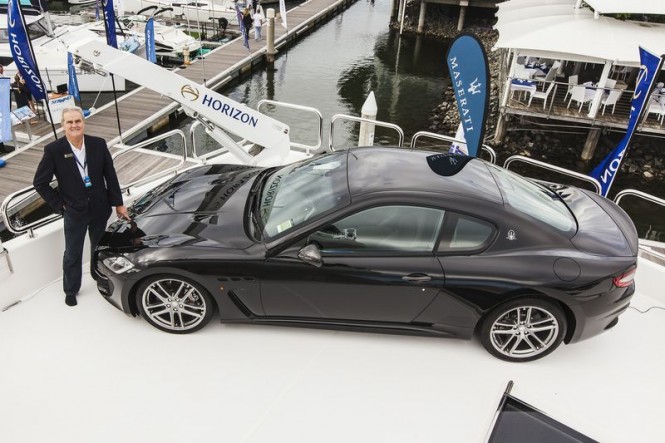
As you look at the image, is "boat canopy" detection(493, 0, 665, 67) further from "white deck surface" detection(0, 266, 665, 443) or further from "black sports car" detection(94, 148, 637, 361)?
"white deck surface" detection(0, 266, 665, 443)

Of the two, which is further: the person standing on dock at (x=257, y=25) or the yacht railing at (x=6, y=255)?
the person standing on dock at (x=257, y=25)

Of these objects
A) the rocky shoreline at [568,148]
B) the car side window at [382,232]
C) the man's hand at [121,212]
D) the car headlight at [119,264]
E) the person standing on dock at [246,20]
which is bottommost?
the rocky shoreline at [568,148]

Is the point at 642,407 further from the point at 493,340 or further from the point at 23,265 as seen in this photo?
the point at 23,265

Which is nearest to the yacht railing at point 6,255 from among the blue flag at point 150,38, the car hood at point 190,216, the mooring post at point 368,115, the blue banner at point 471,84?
the car hood at point 190,216

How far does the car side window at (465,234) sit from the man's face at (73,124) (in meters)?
3.15

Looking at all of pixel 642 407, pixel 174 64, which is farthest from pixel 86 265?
pixel 174 64

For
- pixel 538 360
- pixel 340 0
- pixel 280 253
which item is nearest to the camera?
pixel 280 253

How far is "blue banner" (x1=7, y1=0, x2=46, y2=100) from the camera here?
11.2m

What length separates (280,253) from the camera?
387 centimetres

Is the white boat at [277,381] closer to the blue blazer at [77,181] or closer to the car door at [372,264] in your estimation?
the car door at [372,264]

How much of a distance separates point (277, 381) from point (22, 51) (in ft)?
38.0

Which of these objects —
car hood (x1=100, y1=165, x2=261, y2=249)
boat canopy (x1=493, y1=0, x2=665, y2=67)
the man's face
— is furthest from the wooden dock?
boat canopy (x1=493, y1=0, x2=665, y2=67)

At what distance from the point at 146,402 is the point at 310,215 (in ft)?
6.10

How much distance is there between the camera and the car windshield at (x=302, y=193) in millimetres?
3971
